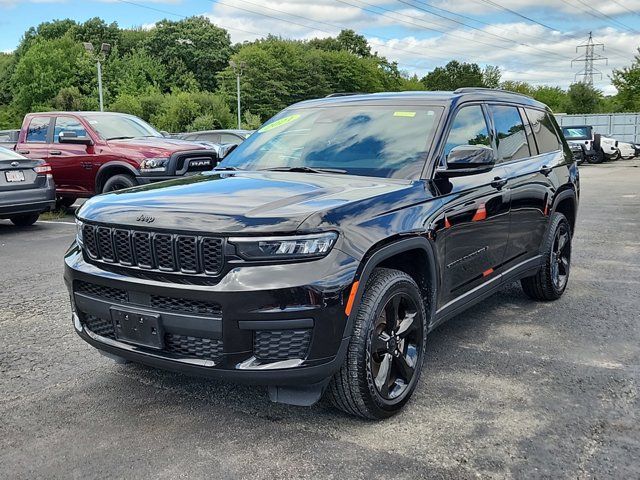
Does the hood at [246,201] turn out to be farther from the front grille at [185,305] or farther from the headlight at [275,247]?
the front grille at [185,305]

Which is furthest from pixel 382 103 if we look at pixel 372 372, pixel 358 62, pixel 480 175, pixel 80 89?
pixel 358 62

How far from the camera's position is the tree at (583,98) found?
69.3 m

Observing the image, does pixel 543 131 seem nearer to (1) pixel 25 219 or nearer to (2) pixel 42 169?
(2) pixel 42 169

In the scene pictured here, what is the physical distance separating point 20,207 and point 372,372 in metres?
7.98

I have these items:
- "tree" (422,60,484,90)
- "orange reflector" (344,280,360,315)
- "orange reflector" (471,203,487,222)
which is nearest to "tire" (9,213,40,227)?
"orange reflector" (471,203,487,222)

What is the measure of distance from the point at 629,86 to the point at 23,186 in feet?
185

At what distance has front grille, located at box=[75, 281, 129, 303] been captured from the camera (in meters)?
3.16

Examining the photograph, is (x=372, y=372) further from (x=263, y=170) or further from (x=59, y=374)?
(x=59, y=374)

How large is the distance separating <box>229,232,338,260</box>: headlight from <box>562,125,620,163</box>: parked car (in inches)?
1064

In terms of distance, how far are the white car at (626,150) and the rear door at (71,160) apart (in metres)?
28.3

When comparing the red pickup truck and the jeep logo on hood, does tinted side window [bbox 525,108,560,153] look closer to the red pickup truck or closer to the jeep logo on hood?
the jeep logo on hood

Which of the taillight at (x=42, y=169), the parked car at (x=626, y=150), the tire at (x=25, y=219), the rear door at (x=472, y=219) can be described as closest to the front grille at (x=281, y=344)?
the rear door at (x=472, y=219)

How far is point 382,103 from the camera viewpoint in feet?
14.2

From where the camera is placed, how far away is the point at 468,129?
431cm
